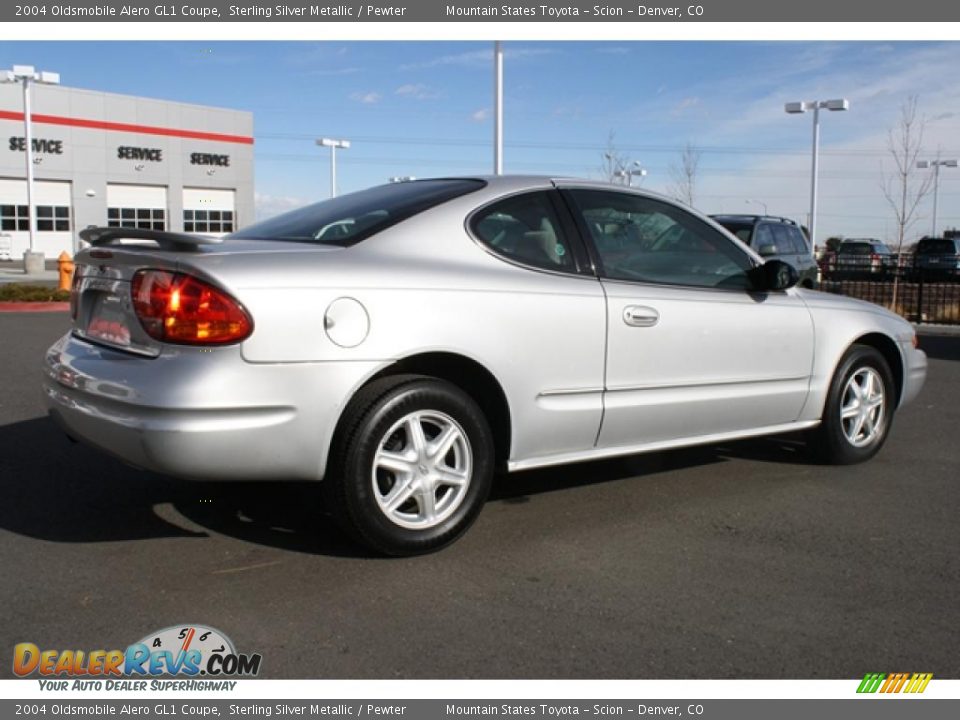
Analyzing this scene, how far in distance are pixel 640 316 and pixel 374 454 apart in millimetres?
1524

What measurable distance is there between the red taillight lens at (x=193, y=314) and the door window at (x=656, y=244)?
184cm

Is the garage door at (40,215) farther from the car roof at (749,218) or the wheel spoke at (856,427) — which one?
the wheel spoke at (856,427)

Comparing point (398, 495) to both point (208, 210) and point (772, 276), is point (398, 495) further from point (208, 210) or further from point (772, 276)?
point (208, 210)

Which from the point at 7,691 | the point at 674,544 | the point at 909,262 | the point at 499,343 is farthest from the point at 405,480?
the point at 909,262

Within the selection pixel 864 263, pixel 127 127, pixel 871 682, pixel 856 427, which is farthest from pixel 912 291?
pixel 127 127

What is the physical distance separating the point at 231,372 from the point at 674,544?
2.07m

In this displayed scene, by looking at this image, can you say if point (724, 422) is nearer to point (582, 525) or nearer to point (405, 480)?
point (582, 525)

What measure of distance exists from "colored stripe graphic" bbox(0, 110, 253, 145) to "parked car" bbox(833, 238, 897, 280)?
1358 inches

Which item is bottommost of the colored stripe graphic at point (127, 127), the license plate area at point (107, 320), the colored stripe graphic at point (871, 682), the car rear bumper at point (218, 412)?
the colored stripe graphic at point (871, 682)

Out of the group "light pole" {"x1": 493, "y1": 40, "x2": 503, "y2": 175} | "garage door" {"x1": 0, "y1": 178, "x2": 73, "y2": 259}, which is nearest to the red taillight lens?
"light pole" {"x1": 493, "y1": 40, "x2": 503, "y2": 175}

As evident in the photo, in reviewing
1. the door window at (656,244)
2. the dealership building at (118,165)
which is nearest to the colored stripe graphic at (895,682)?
the door window at (656,244)

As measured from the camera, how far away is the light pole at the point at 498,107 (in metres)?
18.2
